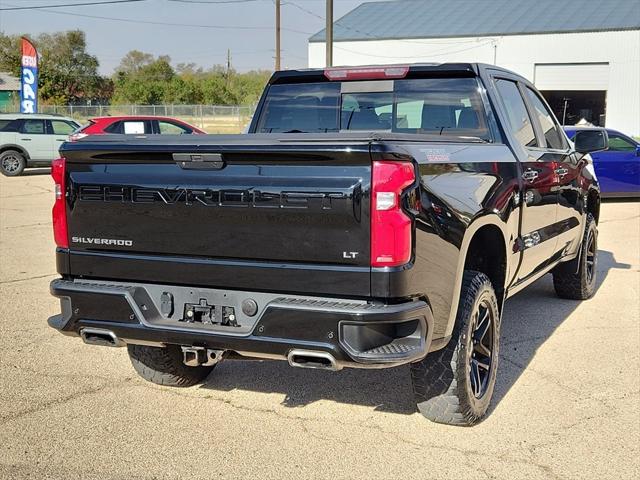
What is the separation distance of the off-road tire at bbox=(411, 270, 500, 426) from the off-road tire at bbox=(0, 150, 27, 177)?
771 inches

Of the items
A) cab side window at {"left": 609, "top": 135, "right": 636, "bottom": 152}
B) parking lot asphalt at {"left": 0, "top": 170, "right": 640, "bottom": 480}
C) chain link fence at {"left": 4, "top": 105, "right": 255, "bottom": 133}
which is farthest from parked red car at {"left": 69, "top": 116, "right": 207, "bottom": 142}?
chain link fence at {"left": 4, "top": 105, "right": 255, "bottom": 133}

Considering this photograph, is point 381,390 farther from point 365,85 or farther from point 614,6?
point 614,6

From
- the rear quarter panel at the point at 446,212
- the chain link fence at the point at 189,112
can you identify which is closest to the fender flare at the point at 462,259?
the rear quarter panel at the point at 446,212

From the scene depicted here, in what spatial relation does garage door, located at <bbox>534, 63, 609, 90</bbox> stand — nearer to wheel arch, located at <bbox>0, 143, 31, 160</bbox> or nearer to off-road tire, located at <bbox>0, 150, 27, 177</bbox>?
wheel arch, located at <bbox>0, 143, 31, 160</bbox>

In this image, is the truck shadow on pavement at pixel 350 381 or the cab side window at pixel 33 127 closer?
the truck shadow on pavement at pixel 350 381

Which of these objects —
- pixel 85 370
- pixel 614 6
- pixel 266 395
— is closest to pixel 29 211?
pixel 85 370

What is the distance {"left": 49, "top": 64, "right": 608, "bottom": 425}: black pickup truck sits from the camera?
3.28m

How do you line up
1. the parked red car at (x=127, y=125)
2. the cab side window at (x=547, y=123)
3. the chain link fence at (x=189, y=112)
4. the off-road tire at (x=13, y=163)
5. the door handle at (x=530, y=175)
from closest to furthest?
the door handle at (x=530, y=175)
the cab side window at (x=547, y=123)
the parked red car at (x=127, y=125)
the off-road tire at (x=13, y=163)
the chain link fence at (x=189, y=112)

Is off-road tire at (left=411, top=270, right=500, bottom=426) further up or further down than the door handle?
further down

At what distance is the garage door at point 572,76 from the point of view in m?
44.2

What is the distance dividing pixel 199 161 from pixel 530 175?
2.45m

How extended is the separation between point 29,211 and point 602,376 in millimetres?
11398

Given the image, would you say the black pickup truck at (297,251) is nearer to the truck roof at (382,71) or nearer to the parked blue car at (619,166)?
the truck roof at (382,71)

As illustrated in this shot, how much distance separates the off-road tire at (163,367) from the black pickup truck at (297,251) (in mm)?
17
